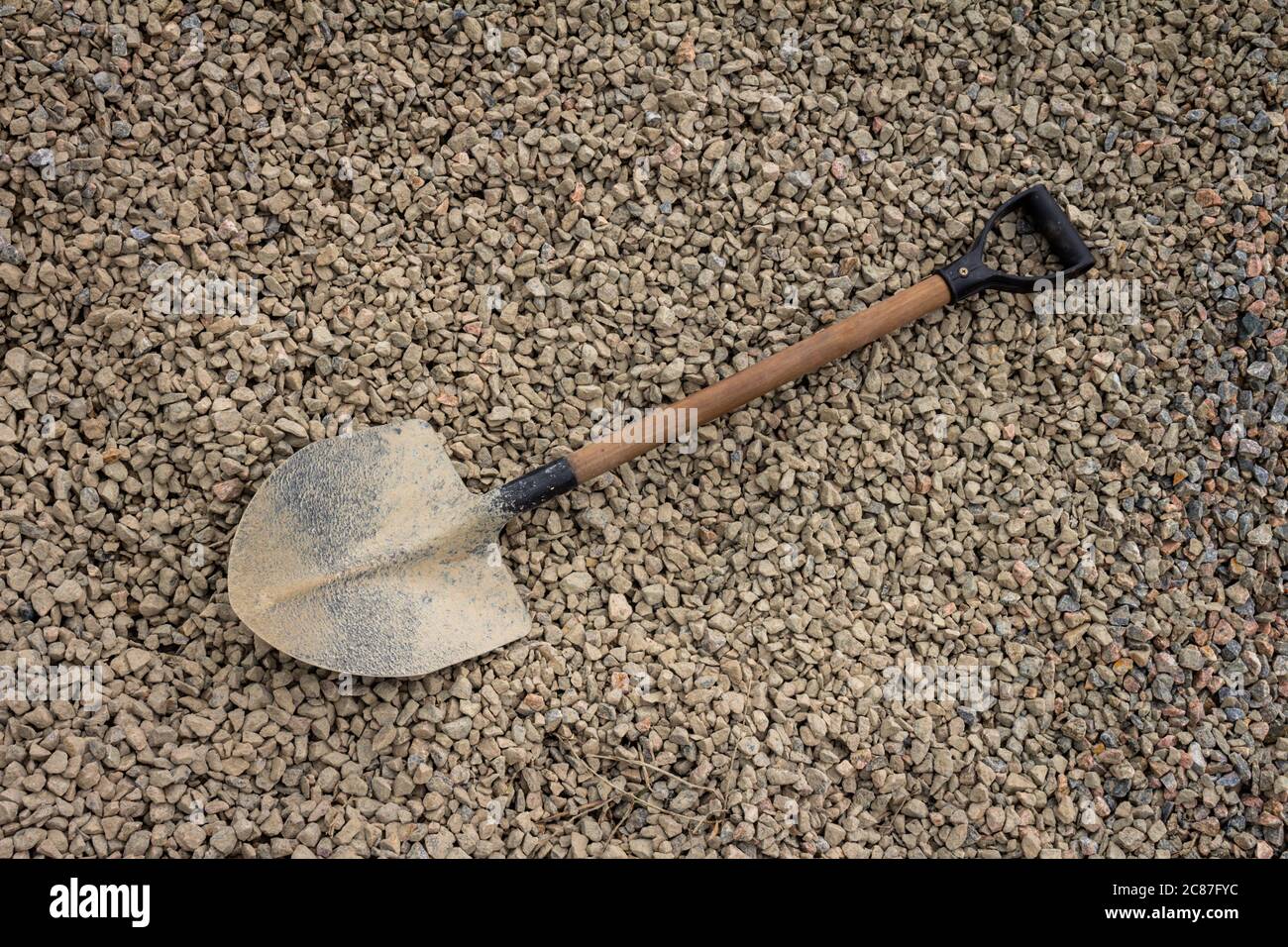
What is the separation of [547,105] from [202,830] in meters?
2.40

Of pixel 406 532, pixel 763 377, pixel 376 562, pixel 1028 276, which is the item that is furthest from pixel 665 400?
pixel 1028 276

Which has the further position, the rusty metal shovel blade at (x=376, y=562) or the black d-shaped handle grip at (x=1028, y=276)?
the black d-shaped handle grip at (x=1028, y=276)

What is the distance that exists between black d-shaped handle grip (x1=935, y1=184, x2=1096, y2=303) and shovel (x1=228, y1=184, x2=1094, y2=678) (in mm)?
17

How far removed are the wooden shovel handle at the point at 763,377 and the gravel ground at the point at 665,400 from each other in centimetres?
17

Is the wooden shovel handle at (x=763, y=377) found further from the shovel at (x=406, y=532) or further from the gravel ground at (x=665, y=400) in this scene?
the gravel ground at (x=665, y=400)

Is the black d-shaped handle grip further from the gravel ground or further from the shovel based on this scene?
the gravel ground

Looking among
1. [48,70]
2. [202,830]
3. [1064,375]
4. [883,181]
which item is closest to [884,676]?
[1064,375]

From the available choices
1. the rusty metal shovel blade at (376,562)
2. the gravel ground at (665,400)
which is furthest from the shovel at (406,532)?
the gravel ground at (665,400)

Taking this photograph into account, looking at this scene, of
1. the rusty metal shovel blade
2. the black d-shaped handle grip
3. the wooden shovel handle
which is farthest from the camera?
the black d-shaped handle grip

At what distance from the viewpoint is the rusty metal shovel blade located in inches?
119

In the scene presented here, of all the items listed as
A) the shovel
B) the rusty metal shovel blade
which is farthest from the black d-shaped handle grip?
the rusty metal shovel blade

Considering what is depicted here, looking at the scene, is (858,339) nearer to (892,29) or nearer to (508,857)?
(892,29)

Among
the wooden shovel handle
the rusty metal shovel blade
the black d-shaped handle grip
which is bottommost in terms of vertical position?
the rusty metal shovel blade

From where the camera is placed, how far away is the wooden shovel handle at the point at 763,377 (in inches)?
126
